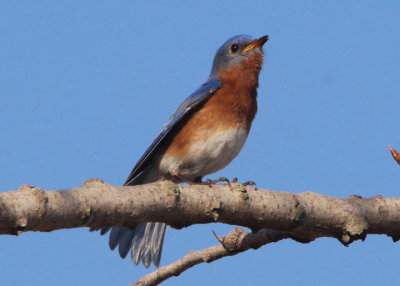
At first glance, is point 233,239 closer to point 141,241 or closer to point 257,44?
point 141,241

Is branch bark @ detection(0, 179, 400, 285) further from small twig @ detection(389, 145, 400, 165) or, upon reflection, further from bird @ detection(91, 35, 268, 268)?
bird @ detection(91, 35, 268, 268)

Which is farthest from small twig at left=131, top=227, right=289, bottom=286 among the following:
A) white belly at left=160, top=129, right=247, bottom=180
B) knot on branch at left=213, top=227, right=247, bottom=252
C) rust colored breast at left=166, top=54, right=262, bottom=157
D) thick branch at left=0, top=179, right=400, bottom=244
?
rust colored breast at left=166, top=54, right=262, bottom=157

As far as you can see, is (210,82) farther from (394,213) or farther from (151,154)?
(394,213)

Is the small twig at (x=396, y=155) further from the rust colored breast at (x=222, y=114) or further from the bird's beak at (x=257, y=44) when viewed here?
the bird's beak at (x=257, y=44)

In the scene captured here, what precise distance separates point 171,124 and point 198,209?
2.67 m

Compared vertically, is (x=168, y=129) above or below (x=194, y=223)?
above

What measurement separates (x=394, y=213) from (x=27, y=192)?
10.1 ft

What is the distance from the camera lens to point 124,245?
6.96 m

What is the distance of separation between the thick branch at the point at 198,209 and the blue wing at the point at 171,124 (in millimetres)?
2322

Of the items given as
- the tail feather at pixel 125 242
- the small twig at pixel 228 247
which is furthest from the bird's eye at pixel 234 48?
the small twig at pixel 228 247

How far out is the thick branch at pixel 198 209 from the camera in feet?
12.4

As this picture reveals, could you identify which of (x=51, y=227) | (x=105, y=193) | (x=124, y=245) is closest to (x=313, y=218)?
(x=105, y=193)

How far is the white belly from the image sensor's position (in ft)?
22.8

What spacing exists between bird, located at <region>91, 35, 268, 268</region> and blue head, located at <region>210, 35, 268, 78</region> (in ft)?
1.45
